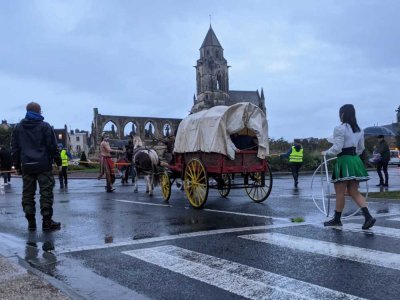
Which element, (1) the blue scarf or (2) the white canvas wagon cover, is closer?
(1) the blue scarf

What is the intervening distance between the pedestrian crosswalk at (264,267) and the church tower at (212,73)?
123372mm

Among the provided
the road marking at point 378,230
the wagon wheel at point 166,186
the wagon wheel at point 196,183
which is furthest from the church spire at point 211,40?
the road marking at point 378,230

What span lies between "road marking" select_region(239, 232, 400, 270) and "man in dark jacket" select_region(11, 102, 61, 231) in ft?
11.5

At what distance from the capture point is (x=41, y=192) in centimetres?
796

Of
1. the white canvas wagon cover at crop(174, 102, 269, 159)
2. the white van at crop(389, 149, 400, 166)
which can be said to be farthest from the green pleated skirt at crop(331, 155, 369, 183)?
the white van at crop(389, 149, 400, 166)

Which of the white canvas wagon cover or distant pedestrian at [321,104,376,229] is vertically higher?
the white canvas wagon cover

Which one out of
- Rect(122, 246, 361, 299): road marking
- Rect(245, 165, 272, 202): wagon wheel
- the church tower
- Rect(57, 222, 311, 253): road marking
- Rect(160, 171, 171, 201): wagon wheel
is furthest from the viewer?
the church tower

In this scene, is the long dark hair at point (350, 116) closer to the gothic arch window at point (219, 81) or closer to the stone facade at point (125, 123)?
the stone facade at point (125, 123)

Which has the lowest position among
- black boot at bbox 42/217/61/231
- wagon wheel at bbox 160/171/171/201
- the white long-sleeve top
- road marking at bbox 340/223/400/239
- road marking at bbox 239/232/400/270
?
road marking at bbox 239/232/400/270

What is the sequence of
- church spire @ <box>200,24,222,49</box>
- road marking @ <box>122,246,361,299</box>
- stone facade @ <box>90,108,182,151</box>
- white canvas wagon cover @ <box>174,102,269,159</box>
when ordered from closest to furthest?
road marking @ <box>122,246,361,299</box>, white canvas wagon cover @ <box>174,102,269,159</box>, stone facade @ <box>90,108,182,151</box>, church spire @ <box>200,24,222,49</box>

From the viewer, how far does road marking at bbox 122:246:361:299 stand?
13.7ft

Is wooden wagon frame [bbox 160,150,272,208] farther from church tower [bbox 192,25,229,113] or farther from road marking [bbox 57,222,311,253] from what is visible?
church tower [bbox 192,25,229,113]

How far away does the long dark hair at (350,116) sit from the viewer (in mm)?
7582

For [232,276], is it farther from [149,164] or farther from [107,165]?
[107,165]
